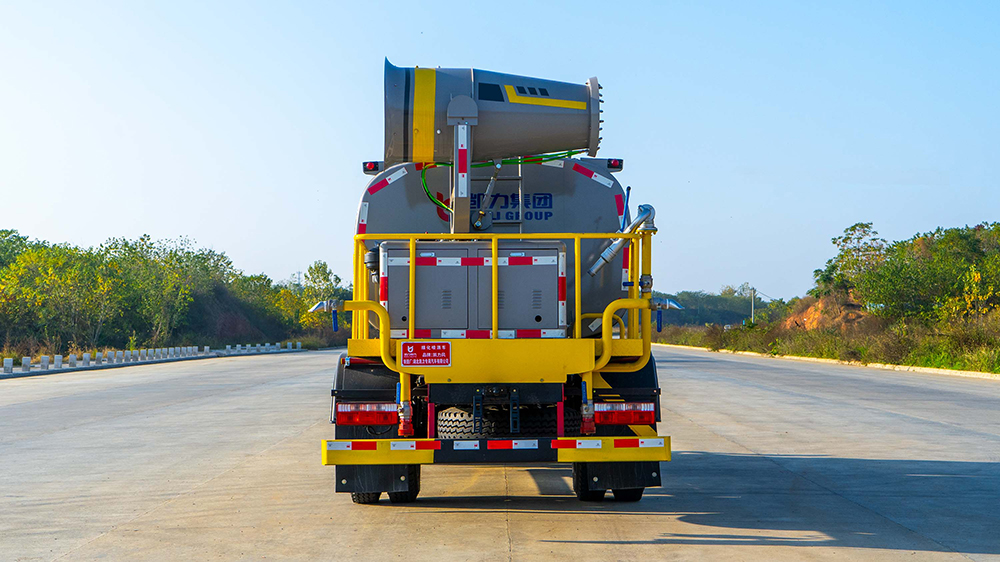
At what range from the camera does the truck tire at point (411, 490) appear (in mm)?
7499

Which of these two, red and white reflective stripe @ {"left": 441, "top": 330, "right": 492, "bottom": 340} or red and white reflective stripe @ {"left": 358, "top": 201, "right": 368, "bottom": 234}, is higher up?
red and white reflective stripe @ {"left": 358, "top": 201, "right": 368, "bottom": 234}

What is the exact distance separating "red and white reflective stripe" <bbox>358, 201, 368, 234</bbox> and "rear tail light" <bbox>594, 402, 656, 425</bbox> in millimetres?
2720

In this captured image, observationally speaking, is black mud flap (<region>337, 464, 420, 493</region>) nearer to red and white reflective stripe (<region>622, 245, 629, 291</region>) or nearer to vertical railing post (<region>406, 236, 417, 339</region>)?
vertical railing post (<region>406, 236, 417, 339</region>)

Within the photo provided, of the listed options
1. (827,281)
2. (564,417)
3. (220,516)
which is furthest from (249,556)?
(827,281)

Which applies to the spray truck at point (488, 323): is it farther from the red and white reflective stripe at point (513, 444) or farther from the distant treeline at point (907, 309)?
the distant treeline at point (907, 309)

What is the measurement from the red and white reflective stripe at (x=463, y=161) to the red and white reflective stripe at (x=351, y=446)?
2.14 metres

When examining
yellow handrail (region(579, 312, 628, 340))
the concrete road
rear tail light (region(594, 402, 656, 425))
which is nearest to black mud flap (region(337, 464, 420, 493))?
the concrete road

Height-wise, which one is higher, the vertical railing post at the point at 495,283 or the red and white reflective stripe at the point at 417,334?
the vertical railing post at the point at 495,283

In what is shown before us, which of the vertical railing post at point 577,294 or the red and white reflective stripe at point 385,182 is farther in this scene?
the red and white reflective stripe at point 385,182

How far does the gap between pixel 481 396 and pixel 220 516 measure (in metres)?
2.41

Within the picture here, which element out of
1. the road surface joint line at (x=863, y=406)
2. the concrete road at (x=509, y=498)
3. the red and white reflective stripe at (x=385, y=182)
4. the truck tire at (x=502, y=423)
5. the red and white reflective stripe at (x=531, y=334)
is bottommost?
the concrete road at (x=509, y=498)

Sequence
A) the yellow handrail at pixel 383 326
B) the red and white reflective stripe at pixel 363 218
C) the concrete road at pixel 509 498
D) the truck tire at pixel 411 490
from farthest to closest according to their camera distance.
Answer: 1. the red and white reflective stripe at pixel 363 218
2. the truck tire at pixel 411 490
3. the yellow handrail at pixel 383 326
4. the concrete road at pixel 509 498

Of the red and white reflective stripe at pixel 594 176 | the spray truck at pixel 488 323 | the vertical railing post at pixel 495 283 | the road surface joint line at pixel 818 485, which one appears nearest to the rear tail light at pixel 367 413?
the spray truck at pixel 488 323

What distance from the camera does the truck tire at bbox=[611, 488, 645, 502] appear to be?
7.79m
